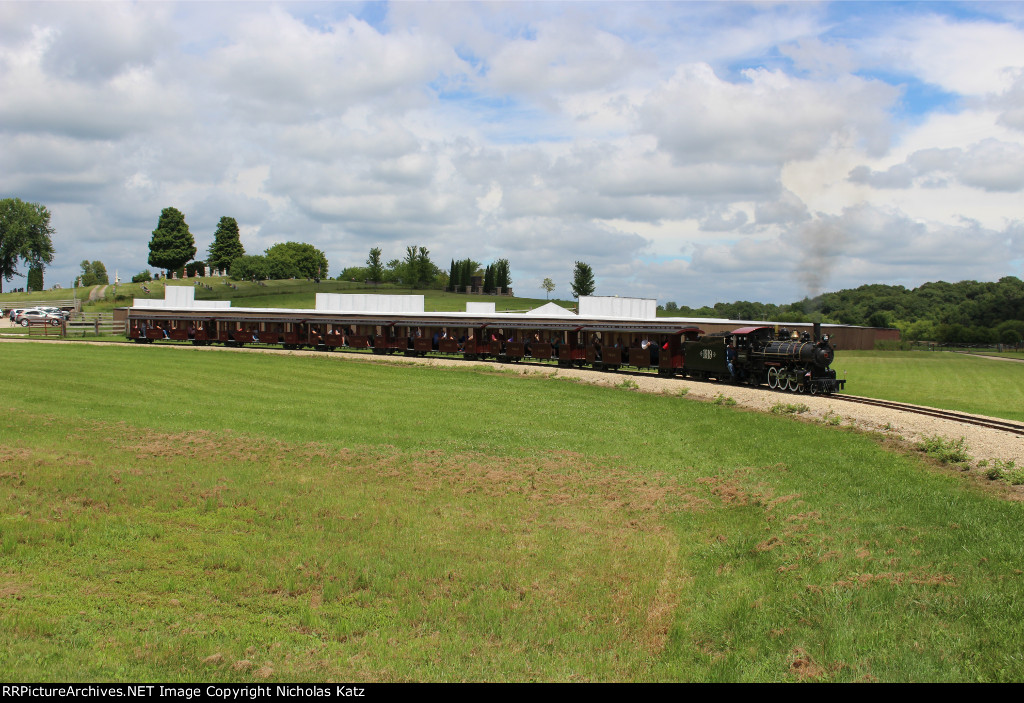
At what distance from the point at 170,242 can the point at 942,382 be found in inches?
4844

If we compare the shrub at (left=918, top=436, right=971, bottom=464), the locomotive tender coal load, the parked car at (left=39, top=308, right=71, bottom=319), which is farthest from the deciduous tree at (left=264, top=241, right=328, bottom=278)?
the shrub at (left=918, top=436, right=971, bottom=464)

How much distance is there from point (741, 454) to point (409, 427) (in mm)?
9515

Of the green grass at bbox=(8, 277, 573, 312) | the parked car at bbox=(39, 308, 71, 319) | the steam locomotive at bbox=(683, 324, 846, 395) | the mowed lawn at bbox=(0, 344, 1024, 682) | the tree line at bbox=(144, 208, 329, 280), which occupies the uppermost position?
the tree line at bbox=(144, 208, 329, 280)

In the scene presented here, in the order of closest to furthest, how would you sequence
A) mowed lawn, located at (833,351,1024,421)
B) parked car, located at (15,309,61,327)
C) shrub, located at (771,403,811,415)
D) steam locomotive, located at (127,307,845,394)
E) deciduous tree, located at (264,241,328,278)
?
1. shrub, located at (771,403,811,415)
2. mowed lawn, located at (833,351,1024,421)
3. steam locomotive, located at (127,307,845,394)
4. parked car, located at (15,309,61,327)
5. deciduous tree, located at (264,241,328,278)

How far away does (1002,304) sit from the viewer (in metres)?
97.0

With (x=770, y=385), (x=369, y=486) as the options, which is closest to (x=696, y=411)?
(x=770, y=385)

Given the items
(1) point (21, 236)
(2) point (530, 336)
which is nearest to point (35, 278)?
(1) point (21, 236)

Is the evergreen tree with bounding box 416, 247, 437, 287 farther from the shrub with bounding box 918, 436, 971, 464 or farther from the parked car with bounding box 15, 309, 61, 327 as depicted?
the shrub with bounding box 918, 436, 971, 464

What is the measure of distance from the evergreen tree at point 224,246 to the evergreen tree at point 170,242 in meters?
9.03

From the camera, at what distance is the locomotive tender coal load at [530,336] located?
107 feet

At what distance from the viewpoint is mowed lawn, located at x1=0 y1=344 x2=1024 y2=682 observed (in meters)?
8.19

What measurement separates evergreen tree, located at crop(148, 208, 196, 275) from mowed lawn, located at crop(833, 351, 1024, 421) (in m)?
111

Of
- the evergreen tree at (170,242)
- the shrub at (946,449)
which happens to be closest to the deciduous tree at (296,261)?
the evergreen tree at (170,242)
